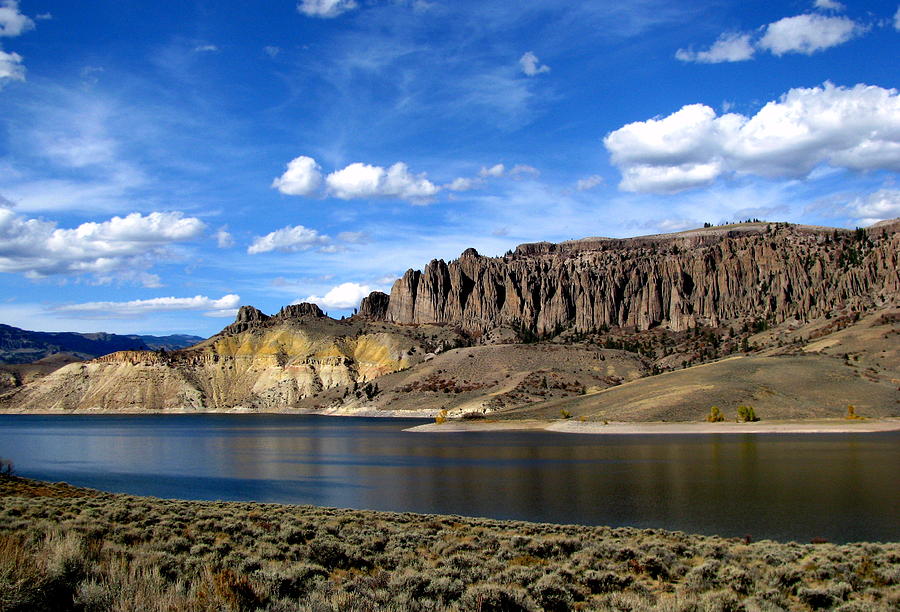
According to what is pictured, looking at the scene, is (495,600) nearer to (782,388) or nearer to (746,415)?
(746,415)

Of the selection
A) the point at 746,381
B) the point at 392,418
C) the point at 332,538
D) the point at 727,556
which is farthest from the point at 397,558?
the point at 392,418

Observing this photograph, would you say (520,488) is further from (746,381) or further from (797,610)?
(746,381)

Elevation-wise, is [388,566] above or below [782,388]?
above

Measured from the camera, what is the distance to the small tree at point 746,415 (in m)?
90.5

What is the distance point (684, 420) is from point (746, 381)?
581 inches

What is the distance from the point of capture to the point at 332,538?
1989 centimetres

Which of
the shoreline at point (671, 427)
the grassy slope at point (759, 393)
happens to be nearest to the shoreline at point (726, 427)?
the shoreline at point (671, 427)

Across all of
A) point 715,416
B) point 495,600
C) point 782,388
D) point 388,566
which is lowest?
point 715,416

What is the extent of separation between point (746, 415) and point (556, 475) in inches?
1976

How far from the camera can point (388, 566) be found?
16.5 meters

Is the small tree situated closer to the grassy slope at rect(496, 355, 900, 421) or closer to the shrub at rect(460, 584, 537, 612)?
the grassy slope at rect(496, 355, 900, 421)

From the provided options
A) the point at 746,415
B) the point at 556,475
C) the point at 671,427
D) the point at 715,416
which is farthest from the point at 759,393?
the point at 556,475

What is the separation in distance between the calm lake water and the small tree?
7266 mm

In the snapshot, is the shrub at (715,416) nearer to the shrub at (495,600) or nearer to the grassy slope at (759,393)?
the grassy slope at (759,393)
